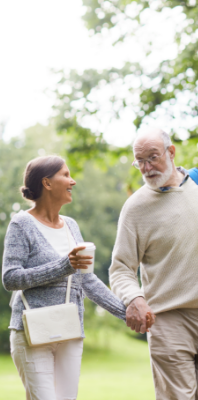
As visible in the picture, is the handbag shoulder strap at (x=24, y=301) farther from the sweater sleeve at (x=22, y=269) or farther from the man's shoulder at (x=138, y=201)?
the man's shoulder at (x=138, y=201)

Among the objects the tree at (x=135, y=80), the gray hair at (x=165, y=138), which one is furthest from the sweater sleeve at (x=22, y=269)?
the tree at (x=135, y=80)

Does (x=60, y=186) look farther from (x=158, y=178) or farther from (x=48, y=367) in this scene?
(x=48, y=367)

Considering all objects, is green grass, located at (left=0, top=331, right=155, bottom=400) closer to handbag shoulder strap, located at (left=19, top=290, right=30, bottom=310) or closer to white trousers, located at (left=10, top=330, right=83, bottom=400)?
white trousers, located at (left=10, top=330, right=83, bottom=400)

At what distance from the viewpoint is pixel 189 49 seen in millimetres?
6523

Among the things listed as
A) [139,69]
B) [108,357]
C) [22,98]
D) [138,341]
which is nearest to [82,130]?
[139,69]

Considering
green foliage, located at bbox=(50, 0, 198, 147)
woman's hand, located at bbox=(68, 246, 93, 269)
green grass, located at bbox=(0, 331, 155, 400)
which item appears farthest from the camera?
green grass, located at bbox=(0, 331, 155, 400)

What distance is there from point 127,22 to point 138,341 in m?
26.2

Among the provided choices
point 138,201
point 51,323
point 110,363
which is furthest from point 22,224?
point 110,363

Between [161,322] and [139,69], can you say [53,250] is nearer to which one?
[161,322]

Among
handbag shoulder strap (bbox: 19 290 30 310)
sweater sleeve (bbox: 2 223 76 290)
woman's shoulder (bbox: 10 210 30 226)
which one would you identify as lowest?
handbag shoulder strap (bbox: 19 290 30 310)

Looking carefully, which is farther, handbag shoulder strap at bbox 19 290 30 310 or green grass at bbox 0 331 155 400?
green grass at bbox 0 331 155 400

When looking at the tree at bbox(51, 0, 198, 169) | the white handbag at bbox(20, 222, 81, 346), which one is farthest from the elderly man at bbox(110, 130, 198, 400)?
the tree at bbox(51, 0, 198, 169)

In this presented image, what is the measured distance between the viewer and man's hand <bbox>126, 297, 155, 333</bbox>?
233 centimetres

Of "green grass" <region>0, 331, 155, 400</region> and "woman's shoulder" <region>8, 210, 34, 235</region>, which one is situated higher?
"woman's shoulder" <region>8, 210, 34, 235</region>
